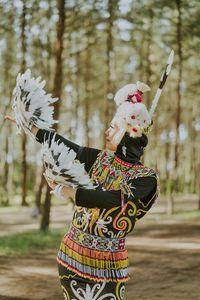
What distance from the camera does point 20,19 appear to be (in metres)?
18.0

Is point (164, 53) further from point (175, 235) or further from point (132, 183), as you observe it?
point (132, 183)

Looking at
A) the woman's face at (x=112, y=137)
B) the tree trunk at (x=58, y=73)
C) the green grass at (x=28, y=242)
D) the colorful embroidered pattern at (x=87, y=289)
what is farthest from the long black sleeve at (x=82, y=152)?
the tree trunk at (x=58, y=73)

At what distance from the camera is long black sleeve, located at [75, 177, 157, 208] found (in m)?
2.58

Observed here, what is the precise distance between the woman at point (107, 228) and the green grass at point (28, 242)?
26.2 ft

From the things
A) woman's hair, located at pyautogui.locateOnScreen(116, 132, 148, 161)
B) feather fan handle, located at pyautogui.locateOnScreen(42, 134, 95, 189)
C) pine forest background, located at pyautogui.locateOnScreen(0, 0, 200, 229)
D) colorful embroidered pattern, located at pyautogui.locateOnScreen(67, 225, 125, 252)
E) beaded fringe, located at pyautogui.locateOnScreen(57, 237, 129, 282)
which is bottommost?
beaded fringe, located at pyautogui.locateOnScreen(57, 237, 129, 282)

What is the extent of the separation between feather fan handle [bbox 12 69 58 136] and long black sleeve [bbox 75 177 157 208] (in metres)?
0.54

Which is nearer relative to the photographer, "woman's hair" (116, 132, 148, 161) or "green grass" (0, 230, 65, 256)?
"woman's hair" (116, 132, 148, 161)

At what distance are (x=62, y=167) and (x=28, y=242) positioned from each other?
9.57 metres

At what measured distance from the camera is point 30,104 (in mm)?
2850

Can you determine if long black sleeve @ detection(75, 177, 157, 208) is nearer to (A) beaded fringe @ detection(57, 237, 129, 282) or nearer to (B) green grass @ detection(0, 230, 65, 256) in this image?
(A) beaded fringe @ detection(57, 237, 129, 282)

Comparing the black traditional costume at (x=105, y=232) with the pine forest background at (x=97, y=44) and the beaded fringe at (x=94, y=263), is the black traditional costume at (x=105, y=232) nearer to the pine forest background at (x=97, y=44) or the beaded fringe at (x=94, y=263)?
the beaded fringe at (x=94, y=263)

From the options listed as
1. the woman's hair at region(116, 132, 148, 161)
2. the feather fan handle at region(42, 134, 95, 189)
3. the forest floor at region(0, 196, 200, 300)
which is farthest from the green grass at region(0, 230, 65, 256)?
the feather fan handle at region(42, 134, 95, 189)

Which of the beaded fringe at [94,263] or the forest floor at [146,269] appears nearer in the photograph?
the beaded fringe at [94,263]

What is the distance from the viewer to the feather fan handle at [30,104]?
112 inches
